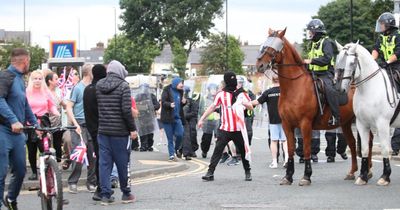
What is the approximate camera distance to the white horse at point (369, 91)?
39.2ft

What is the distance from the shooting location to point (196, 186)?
12.7m

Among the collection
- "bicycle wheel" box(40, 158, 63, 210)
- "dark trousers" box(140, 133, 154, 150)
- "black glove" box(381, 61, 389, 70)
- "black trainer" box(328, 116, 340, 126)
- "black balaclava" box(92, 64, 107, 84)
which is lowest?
"dark trousers" box(140, 133, 154, 150)

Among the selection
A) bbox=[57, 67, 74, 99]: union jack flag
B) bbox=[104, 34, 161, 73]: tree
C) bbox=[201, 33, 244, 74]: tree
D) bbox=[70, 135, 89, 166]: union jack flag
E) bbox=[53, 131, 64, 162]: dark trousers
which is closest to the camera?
bbox=[70, 135, 89, 166]: union jack flag

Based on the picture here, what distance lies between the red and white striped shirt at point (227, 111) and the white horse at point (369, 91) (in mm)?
2217

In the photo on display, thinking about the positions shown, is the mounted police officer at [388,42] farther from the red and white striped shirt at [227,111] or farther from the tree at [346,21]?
the tree at [346,21]

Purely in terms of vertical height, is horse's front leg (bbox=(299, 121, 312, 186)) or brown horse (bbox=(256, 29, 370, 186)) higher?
brown horse (bbox=(256, 29, 370, 186))

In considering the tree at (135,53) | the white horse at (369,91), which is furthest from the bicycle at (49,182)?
the tree at (135,53)

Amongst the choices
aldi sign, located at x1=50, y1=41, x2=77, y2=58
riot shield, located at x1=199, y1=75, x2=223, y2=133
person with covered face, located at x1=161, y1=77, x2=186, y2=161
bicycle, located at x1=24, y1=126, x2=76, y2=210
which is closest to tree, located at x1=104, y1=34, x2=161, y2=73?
aldi sign, located at x1=50, y1=41, x2=77, y2=58

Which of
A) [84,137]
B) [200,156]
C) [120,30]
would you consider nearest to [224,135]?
[84,137]

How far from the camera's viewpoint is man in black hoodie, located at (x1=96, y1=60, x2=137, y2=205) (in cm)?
1045

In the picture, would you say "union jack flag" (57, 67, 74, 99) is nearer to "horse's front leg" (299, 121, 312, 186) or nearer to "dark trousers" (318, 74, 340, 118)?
"horse's front leg" (299, 121, 312, 186)

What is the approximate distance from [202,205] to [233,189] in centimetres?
185

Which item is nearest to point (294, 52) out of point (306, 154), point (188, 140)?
point (306, 154)

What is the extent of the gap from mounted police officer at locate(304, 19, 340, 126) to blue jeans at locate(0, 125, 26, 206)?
18.1 feet
